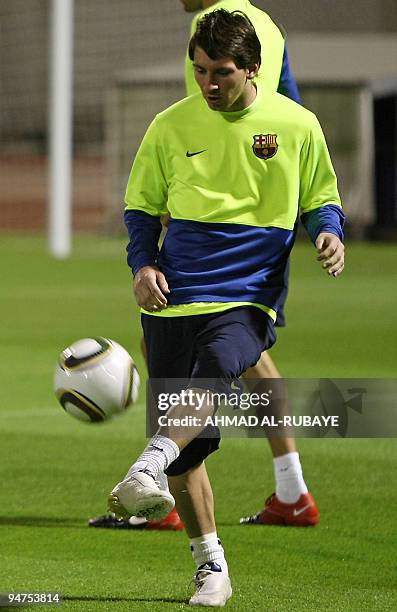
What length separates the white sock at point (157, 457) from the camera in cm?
425

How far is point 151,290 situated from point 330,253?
2.02 ft

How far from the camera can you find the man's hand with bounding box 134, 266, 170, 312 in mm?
4789

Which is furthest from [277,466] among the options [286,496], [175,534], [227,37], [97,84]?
[97,84]

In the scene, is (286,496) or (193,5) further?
(193,5)

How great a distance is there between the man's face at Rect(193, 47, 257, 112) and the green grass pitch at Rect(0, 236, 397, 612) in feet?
5.56

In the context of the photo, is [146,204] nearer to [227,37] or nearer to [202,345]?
[202,345]

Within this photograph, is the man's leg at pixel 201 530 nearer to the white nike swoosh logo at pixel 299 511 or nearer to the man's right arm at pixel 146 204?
the man's right arm at pixel 146 204

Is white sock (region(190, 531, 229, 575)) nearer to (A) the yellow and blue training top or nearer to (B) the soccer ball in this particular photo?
(B) the soccer ball

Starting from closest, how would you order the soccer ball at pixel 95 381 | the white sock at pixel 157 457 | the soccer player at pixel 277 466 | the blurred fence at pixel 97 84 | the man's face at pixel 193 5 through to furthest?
the white sock at pixel 157 457
the soccer ball at pixel 95 381
the soccer player at pixel 277 466
the man's face at pixel 193 5
the blurred fence at pixel 97 84

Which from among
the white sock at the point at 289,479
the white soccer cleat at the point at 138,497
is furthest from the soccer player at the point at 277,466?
the white soccer cleat at the point at 138,497

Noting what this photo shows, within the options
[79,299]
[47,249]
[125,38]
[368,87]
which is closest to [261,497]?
[79,299]

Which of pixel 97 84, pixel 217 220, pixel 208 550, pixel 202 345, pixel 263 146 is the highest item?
pixel 97 84

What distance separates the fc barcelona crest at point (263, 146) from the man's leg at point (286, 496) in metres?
1.60

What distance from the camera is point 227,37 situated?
184 inches
